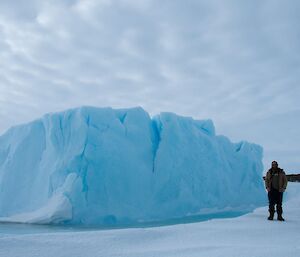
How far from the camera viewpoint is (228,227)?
5.71 meters

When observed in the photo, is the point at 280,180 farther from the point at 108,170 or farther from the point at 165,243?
the point at 108,170

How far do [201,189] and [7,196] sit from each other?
307 inches

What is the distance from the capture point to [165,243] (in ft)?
15.0

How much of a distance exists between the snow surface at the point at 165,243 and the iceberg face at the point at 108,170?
26.7 feet

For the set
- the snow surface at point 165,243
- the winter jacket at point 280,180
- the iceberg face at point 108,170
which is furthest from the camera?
the iceberg face at point 108,170

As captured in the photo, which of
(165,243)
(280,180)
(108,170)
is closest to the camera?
(165,243)

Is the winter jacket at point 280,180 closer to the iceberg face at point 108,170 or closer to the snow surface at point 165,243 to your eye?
the snow surface at point 165,243

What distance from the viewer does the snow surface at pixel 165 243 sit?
3.86 m

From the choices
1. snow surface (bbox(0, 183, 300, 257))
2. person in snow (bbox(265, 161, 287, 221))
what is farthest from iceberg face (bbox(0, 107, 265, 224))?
snow surface (bbox(0, 183, 300, 257))

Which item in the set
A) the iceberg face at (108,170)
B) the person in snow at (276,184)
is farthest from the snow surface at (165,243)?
the iceberg face at (108,170)

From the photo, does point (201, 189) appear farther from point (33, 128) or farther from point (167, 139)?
point (33, 128)

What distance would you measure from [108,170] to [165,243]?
979cm

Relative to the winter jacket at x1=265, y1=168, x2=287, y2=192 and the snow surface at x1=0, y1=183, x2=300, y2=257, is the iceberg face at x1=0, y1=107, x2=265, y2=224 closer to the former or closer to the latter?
the winter jacket at x1=265, y1=168, x2=287, y2=192

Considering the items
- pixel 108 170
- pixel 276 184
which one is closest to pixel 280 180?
pixel 276 184
